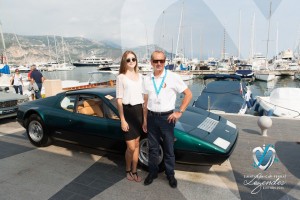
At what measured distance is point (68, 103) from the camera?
15.0 ft

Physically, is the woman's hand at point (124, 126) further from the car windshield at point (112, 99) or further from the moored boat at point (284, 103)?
the moored boat at point (284, 103)

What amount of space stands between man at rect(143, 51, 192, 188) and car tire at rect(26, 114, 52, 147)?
106 inches

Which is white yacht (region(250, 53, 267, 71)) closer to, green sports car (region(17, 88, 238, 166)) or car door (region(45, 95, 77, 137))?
green sports car (region(17, 88, 238, 166))

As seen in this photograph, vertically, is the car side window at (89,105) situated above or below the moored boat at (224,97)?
above

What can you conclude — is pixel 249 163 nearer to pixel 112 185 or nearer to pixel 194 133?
pixel 194 133

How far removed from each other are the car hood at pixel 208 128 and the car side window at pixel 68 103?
216 centimetres

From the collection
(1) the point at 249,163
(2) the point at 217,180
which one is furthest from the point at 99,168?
(1) the point at 249,163

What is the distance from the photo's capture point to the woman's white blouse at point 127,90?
3.16 m

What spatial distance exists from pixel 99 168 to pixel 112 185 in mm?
638

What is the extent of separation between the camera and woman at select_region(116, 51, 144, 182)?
316cm

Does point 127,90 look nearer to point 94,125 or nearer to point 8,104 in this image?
point 94,125

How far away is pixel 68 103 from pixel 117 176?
6.22 feet

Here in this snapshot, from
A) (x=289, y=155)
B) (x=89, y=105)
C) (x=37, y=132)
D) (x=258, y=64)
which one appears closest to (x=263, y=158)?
(x=289, y=155)

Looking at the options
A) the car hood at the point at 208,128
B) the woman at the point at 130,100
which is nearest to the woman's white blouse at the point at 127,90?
the woman at the point at 130,100
